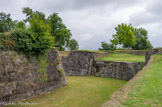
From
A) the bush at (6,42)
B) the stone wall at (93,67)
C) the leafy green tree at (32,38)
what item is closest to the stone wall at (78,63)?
the stone wall at (93,67)

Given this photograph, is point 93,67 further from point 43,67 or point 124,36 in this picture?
point 124,36

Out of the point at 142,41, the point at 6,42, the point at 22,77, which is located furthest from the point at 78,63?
the point at 142,41

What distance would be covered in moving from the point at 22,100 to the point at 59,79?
285 cm

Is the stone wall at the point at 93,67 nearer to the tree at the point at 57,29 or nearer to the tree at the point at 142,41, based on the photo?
the tree at the point at 57,29

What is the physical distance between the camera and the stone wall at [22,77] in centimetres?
537

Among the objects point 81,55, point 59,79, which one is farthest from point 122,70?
point 59,79

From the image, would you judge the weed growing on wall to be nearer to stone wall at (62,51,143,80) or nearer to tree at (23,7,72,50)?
stone wall at (62,51,143,80)

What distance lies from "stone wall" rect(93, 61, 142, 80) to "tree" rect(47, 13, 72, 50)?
16.2 metres

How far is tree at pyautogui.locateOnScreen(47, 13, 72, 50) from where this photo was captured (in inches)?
1097

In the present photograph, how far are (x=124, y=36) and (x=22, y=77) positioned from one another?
26.6 m

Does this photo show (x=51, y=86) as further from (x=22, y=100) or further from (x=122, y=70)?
(x=122, y=70)

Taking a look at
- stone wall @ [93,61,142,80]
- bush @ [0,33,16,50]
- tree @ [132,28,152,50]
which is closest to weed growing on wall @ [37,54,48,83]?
bush @ [0,33,16,50]

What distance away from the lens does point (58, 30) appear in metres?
28.3

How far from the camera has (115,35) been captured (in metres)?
30.8
